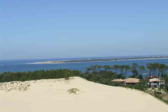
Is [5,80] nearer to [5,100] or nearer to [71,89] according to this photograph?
[5,100]

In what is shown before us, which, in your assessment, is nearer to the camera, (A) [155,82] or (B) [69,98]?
(B) [69,98]

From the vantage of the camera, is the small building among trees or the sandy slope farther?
the small building among trees

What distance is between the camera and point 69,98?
63.3 feet

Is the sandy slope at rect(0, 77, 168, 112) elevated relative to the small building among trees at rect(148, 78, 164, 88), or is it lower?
elevated

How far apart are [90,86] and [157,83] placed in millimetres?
23703

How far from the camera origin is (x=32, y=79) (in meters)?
24.7

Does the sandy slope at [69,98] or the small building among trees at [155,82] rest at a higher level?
the sandy slope at [69,98]

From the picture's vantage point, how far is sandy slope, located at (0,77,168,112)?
57.6 feet

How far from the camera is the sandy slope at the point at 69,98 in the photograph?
691 inches

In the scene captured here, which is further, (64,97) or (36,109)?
(64,97)

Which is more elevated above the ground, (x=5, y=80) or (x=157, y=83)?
(x=5, y=80)

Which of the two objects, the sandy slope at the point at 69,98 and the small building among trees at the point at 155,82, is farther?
the small building among trees at the point at 155,82

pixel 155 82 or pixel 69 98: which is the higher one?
pixel 69 98

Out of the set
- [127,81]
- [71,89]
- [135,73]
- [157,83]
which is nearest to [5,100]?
[71,89]
